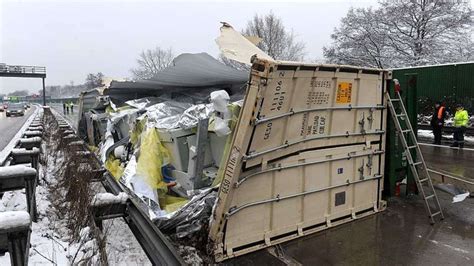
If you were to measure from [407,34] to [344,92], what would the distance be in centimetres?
2826

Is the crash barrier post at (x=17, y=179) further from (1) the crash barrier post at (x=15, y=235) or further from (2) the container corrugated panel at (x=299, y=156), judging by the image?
(2) the container corrugated panel at (x=299, y=156)

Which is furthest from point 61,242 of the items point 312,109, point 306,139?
point 312,109

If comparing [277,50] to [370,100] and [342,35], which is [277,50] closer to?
[342,35]

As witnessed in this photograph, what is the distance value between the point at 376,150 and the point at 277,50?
41.3 meters

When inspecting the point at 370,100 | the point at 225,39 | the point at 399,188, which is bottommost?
the point at 399,188

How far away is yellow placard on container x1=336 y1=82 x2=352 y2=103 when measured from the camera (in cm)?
554

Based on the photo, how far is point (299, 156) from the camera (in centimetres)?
522

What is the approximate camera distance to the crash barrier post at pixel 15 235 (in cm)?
275

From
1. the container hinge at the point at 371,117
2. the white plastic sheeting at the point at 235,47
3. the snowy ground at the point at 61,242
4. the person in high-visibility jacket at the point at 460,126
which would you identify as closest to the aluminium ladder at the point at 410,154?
the container hinge at the point at 371,117

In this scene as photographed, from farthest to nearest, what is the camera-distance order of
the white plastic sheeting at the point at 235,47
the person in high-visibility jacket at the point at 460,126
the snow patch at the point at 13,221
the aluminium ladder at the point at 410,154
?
1. the person in high-visibility jacket at the point at 460,126
2. the aluminium ladder at the point at 410,154
3. the white plastic sheeting at the point at 235,47
4. the snow patch at the point at 13,221

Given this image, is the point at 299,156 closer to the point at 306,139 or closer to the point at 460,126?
the point at 306,139

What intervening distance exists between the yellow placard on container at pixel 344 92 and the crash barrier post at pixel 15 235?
14.1 feet

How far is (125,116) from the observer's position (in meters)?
9.79

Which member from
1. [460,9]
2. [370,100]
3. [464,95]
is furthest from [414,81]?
[460,9]
